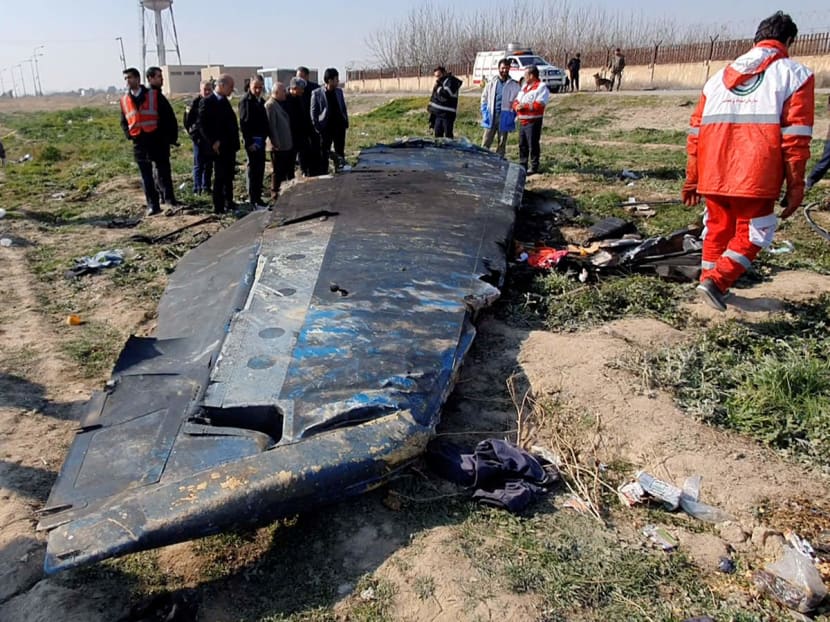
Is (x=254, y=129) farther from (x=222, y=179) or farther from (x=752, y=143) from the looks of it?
(x=752, y=143)

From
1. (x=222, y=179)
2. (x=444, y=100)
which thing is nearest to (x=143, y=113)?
(x=222, y=179)

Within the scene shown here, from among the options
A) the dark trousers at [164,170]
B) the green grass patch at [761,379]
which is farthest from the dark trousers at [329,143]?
the green grass patch at [761,379]

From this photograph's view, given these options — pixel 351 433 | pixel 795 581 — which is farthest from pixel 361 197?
pixel 795 581

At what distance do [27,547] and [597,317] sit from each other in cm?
340

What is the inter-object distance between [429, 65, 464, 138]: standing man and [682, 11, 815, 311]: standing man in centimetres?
605

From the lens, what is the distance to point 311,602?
2.16 meters

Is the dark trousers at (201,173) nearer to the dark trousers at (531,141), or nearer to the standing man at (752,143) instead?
the dark trousers at (531,141)

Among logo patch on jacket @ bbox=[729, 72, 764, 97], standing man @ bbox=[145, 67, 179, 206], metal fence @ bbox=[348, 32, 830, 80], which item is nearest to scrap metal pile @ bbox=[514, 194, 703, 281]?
logo patch on jacket @ bbox=[729, 72, 764, 97]

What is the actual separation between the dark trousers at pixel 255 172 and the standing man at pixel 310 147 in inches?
37.1

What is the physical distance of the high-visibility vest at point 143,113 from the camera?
23.1ft

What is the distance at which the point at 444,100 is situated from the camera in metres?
9.52

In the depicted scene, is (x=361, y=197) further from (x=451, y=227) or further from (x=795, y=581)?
(x=795, y=581)

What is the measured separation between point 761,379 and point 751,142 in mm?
1468

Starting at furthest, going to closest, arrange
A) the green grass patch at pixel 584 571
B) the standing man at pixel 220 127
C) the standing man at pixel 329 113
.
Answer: the standing man at pixel 329 113
the standing man at pixel 220 127
the green grass patch at pixel 584 571
